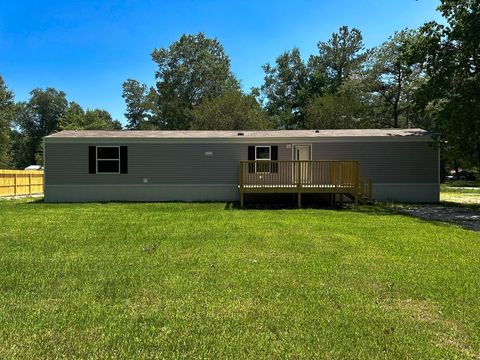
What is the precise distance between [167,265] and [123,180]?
1073 centimetres

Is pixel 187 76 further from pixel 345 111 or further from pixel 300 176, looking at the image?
pixel 300 176

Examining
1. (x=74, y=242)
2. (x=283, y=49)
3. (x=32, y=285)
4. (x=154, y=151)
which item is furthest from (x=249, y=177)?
(x=283, y=49)

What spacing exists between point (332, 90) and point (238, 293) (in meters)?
39.2

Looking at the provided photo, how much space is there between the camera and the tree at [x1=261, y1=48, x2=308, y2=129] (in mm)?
43656

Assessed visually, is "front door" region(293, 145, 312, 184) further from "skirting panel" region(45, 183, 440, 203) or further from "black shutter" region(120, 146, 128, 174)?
"black shutter" region(120, 146, 128, 174)

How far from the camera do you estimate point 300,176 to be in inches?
528

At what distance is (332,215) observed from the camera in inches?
436

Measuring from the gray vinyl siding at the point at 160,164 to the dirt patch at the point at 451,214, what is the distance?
5.01 meters

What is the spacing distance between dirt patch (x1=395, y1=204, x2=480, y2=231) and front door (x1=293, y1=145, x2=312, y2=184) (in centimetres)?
322

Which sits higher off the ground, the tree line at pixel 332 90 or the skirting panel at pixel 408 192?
the tree line at pixel 332 90

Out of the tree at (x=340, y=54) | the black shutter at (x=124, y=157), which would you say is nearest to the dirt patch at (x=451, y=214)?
the black shutter at (x=124, y=157)

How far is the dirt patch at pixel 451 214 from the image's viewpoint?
33.1 ft

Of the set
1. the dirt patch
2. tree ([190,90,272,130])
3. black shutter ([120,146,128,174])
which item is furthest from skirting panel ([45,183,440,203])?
tree ([190,90,272,130])

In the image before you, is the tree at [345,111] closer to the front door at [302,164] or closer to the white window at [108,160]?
the front door at [302,164]
